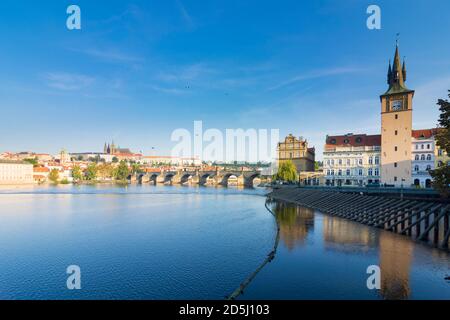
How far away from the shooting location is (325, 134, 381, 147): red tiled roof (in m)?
73.9

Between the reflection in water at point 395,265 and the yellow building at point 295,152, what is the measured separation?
71.2m

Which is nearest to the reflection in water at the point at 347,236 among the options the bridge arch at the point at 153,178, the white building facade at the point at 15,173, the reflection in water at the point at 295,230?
the reflection in water at the point at 295,230

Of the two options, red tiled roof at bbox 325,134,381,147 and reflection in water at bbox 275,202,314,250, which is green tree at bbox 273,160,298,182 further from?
reflection in water at bbox 275,202,314,250

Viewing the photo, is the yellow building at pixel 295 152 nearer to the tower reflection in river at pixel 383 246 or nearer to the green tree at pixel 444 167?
the tower reflection in river at pixel 383 246

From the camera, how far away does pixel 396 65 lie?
66.7 m

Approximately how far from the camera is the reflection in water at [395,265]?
12367 mm

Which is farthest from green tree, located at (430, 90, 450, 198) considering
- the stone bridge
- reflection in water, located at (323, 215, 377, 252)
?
the stone bridge

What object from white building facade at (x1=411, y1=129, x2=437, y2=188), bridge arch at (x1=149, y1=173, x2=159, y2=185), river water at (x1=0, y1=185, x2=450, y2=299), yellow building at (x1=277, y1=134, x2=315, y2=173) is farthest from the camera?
bridge arch at (x1=149, y1=173, x2=159, y2=185)

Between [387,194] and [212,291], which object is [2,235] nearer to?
[212,291]

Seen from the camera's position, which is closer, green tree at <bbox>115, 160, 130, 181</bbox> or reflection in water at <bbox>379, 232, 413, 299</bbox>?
reflection in water at <bbox>379, 232, 413, 299</bbox>

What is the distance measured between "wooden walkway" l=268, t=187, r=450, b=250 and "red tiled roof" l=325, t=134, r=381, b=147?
31602 millimetres

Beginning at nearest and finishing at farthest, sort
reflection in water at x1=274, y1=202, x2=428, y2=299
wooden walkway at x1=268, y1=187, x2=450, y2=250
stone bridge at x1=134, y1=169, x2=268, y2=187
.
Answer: reflection in water at x1=274, y1=202, x2=428, y2=299
wooden walkway at x1=268, y1=187, x2=450, y2=250
stone bridge at x1=134, y1=169, x2=268, y2=187
